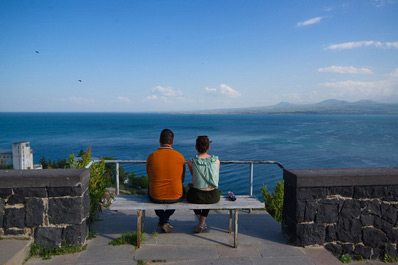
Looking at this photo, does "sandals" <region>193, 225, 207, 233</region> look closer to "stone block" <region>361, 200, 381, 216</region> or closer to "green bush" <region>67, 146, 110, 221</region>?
"green bush" <region>67, 146, 110, 221</region>

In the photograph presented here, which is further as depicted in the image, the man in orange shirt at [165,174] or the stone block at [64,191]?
the man in orange shirt at [165,174]

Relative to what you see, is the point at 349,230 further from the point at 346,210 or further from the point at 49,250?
the point at 49,250

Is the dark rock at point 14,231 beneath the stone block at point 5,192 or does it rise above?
beneath

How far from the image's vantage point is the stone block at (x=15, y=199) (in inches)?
146

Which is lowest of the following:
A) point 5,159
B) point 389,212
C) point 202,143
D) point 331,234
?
point 5,159

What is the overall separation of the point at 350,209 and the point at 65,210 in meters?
3.69

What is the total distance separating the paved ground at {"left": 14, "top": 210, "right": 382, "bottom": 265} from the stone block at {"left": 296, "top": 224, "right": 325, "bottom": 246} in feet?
0.33

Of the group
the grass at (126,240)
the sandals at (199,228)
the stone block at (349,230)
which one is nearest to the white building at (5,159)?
the grass at (126,240)

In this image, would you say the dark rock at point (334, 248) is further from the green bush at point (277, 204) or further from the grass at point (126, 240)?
the grass at point (126, 240)

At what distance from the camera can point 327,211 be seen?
13.1 feet

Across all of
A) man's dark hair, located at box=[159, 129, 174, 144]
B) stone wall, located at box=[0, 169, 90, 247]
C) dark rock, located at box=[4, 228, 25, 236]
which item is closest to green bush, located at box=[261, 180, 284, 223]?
man's dark hair, located at box=[159, 129, 174, 144]

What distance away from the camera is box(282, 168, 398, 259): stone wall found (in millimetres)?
3945

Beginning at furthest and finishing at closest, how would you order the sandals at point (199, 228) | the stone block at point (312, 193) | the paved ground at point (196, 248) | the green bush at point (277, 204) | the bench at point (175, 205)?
the green bush at point (277, 204) → the sandals at point (199, 228) → the stone block at point (312, 193) → the bench at point (175, 205) → the paved ground at point (196, 248)

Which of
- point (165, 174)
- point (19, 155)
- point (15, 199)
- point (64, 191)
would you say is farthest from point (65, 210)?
point (19, 155)
